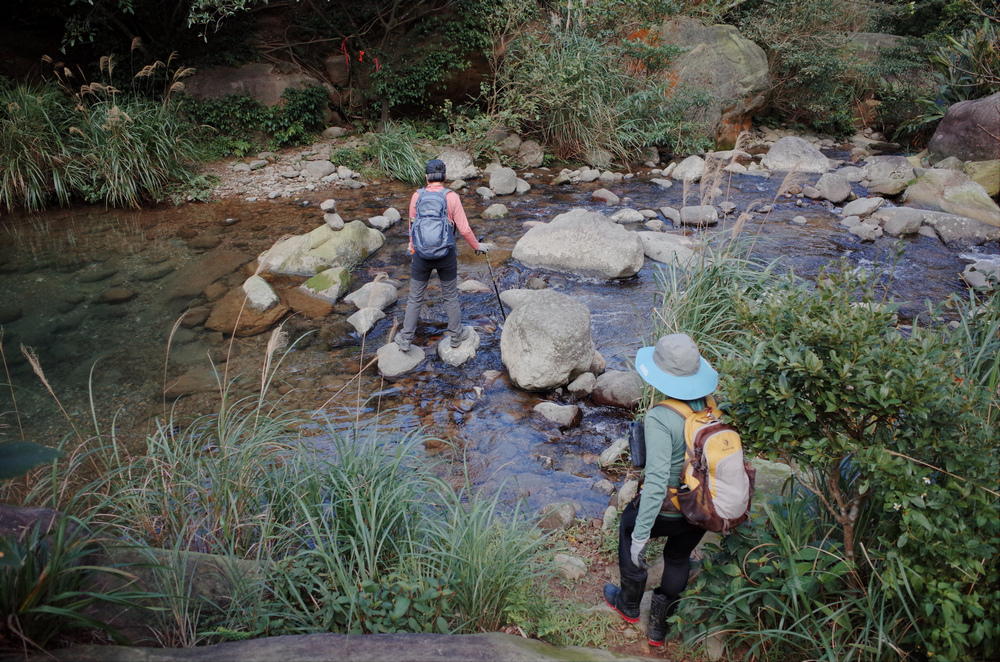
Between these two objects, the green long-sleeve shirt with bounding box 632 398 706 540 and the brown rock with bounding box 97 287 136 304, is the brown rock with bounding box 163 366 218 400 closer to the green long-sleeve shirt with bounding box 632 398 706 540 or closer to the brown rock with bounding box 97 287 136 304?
the brown rock with bounding box 97 287 136 304

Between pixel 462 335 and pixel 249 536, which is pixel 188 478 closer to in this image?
pixel 249 536

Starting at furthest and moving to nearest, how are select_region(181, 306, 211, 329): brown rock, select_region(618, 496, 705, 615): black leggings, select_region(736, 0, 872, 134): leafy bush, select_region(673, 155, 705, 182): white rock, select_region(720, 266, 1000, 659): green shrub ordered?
select_region(736, 0, 872, 134): leafy bush, select_region(673, 155, 705, 182): white rock, select_region(181, 306, 211, 329): brown rock, select_region(618, 496, 705, 615): black leggings, select_region(720, 266, 1000, 659): green shrub

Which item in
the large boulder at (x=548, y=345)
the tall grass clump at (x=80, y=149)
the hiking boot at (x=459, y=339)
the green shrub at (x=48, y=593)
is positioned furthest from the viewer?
the tall grass clump at (x=80, y=149)

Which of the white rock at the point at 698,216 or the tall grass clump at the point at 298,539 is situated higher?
the tall grass clump at the point at 298,539

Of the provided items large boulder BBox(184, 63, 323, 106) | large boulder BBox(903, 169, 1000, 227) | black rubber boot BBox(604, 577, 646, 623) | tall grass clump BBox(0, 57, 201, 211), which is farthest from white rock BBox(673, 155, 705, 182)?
black rubber boot BBox(604, 577, 646, 623)

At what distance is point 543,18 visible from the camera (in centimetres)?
1173

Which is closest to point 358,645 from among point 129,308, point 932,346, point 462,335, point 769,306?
point 769,306

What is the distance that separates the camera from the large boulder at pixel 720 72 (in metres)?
12.5

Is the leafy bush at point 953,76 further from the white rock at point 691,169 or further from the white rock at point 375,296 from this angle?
the white rock at point 375,296

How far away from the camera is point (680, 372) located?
7.94 ft

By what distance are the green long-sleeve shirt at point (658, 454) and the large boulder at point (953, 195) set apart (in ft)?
27.8

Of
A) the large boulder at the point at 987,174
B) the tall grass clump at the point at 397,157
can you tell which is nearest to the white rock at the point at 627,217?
the tall grass clump at the point at 397,157

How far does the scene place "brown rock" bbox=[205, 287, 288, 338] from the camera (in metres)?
5.87

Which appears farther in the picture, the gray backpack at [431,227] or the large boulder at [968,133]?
the large boulder at [968,133]
